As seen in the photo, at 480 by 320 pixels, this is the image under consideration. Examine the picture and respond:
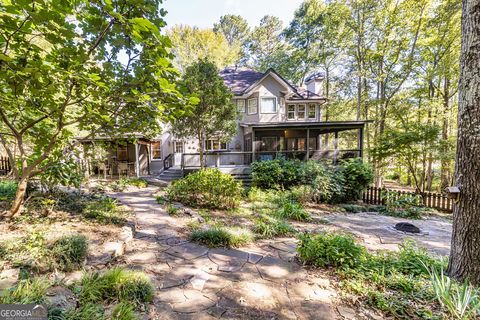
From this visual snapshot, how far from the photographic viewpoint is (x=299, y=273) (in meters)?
3.36

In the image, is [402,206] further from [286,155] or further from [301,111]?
[301,111]

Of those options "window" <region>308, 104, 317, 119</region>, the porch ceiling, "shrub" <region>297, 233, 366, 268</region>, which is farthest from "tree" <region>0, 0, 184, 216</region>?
"window" <region>308, 104, 317, 119</region>

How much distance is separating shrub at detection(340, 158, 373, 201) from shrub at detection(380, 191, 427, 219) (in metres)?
1.02

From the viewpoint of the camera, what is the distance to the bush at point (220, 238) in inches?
171

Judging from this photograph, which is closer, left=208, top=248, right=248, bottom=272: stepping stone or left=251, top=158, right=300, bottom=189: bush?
left=208, top=248, right=248, bottom=272: stepping stone

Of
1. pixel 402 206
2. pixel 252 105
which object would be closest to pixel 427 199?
pixel 402 206

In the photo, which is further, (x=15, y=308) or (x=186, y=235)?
(x=186, y=235)

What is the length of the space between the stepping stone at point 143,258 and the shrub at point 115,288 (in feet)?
2.77

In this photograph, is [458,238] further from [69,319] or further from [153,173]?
[153,173]

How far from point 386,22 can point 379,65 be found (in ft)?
9.69

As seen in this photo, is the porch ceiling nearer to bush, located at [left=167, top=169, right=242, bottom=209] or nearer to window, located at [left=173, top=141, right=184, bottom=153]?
window, located at [left=173, top=141, right=184, bottom=153]

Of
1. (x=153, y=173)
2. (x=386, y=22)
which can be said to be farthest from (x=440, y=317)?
(x=386, y=22)

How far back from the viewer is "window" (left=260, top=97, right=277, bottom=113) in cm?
1603

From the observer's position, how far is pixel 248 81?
17.7 meters
